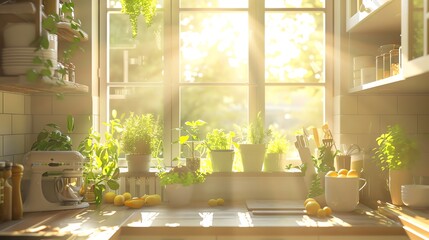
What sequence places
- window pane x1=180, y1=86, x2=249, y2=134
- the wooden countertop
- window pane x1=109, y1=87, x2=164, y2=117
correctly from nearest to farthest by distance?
the wooden countertop
window pane x1=109, y1=87, x2=164, y2=117
window pane x1=180, y1=86, x2=249, y2=134

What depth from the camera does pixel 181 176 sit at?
2855 millimetres

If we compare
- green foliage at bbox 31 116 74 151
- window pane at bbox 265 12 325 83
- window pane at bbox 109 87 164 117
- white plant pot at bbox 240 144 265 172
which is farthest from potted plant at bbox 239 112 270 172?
window pane at bbox 265 12 325 83

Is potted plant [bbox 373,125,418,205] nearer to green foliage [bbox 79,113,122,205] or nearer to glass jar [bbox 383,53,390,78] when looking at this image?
glass jar [bbox 383,53,390,78]

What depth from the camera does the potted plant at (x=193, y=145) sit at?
9.72ft

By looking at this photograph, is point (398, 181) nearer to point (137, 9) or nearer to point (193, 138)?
point (193, 138)

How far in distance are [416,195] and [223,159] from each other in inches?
40.0

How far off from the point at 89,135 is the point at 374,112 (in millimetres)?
1572

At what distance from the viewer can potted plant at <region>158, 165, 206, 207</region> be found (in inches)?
111

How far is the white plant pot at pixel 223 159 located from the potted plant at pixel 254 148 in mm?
70

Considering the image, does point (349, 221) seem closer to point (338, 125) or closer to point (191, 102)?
point (338, 125)

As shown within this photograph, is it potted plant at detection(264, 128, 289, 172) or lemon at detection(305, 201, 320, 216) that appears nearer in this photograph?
lemon at detection(305, 201, 320, 216)

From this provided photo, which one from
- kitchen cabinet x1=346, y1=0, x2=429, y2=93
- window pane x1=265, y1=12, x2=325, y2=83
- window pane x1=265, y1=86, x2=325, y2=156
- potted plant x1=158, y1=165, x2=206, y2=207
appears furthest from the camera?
window pane x1=265, y1=86, x2=325, y2=156

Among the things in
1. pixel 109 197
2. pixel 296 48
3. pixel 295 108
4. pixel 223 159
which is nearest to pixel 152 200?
pixel 109 197

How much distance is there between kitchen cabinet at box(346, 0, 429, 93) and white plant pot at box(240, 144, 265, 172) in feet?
1.98
